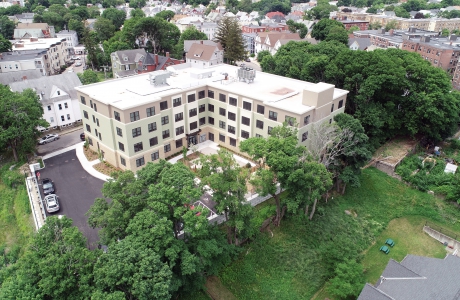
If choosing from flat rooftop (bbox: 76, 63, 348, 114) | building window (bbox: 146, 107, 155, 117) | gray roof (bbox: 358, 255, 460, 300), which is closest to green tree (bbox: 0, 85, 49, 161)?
flat rooftop (bbox: 76, 63, 348, 114)

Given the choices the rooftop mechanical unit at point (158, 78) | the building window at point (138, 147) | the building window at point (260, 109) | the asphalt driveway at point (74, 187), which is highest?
the rooftop mechanical unit at point (158, 78)

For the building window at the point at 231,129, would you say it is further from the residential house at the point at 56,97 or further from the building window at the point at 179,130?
the residential house at the point at 56,97

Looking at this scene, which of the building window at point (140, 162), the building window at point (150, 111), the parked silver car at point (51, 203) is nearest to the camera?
the parked silver car at point (51, 203)

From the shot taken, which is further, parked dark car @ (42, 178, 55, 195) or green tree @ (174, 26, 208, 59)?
green tree @ (174, 26, 208, 59)

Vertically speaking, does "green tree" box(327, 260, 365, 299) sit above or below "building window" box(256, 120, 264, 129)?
below

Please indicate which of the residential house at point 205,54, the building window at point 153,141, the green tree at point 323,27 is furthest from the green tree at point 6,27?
the green tree at point 323,27

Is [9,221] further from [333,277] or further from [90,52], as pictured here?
[90,52]

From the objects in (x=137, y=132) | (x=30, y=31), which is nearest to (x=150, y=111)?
(x=137, y=132)

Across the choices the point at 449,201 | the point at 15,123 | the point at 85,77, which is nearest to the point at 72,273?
the point at 15,123

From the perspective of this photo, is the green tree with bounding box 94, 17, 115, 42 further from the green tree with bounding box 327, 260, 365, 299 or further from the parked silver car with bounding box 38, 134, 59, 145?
the green tree with bounding box 327, 260, 365, 299
